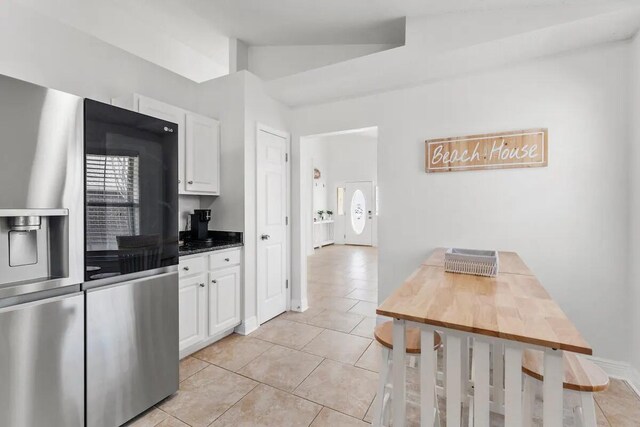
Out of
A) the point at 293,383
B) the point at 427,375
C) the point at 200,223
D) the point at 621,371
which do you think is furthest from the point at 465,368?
the point at 200,223

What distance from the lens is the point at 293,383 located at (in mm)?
2162

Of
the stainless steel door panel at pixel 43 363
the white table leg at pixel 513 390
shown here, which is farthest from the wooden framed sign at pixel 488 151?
the stainless steel door panel at pixel 43 363

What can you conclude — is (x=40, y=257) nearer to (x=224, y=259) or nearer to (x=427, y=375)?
(x=224, y=259)

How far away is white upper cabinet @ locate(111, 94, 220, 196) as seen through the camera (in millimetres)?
2570

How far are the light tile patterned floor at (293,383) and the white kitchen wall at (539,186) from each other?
606 millimetres

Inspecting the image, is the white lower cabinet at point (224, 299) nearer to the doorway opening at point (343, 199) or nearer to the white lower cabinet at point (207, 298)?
the white lower cabinet at point (207, 298)

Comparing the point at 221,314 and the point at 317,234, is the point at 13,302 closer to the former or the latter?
the point at 221,314

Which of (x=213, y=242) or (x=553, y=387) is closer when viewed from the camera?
(x=553, y=387)

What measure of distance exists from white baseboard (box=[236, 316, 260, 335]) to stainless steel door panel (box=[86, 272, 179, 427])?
1005 mm

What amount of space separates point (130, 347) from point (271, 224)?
6.21 ft

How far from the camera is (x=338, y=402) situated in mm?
1956

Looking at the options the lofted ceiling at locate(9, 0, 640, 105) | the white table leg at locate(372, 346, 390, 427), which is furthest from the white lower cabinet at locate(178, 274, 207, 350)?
the lofted ceiling at locate(9, 0, 640, 105)

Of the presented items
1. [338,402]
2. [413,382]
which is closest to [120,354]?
[338,402]

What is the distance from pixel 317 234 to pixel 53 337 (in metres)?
7.48
